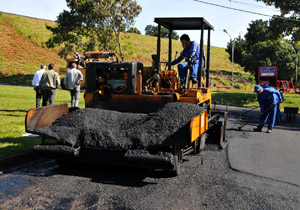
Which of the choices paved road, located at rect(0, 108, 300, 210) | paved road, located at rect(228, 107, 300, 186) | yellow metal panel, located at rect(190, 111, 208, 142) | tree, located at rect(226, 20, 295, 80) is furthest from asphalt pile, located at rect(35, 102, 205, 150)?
tree, located at rect(226, 20, 295, 80)

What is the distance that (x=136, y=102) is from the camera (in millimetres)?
6145

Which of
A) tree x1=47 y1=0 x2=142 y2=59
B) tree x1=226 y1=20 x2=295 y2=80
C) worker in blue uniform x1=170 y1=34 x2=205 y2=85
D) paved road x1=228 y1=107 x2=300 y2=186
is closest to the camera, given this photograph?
paved road x1=228 y1=107 x2=300 y2=186

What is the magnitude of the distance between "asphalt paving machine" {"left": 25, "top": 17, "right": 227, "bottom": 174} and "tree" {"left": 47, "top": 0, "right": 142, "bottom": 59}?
70.9ft

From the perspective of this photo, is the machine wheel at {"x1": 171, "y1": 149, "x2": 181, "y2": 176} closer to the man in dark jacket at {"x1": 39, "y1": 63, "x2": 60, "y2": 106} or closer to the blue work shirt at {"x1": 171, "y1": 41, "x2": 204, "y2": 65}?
the blue work shirt at {"x1": 171, "y1": 41, "x2": 204, "y2": 65}

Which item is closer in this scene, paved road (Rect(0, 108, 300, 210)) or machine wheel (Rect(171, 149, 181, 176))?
paved road (Rect(0, 108, 300, 210))

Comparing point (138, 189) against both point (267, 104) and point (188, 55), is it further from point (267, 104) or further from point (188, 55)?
point (267, 104)

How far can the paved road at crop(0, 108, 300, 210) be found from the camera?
3947 mm

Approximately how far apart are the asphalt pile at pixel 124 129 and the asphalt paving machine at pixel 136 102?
0.30ft

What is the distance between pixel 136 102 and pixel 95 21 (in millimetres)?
25338

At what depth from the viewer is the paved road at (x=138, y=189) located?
3.95 meters

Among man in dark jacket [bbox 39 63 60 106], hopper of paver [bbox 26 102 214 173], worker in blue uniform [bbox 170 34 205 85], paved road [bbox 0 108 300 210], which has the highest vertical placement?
worker in blue uniform [bbox 170 34 205 85]

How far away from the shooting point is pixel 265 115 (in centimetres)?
1020

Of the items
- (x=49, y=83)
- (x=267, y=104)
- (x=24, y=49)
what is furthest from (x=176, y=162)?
(x=24, y=49)

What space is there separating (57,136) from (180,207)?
7.34 ft
